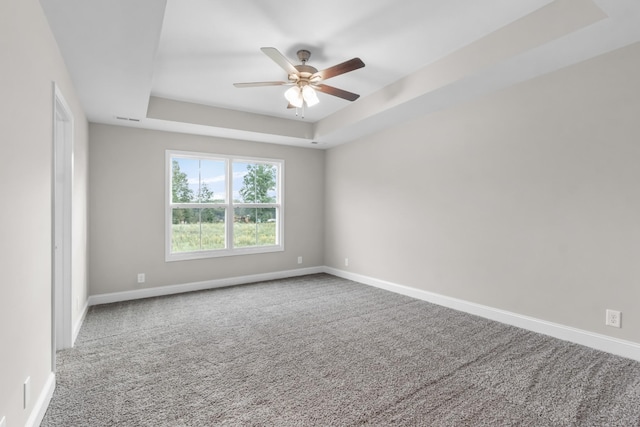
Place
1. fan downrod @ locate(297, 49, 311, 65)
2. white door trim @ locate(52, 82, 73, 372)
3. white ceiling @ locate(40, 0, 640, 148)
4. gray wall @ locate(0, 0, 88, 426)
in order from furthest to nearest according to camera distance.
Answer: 1. fan downrod @ locate(297, 49, 311, 65)
2. white door trim @ locate(52, 82, 73, 372)
3. white ceiling @ locate(40, 0, 640, 148)
4. gray wall @ locate(0, 0, 88, 426)

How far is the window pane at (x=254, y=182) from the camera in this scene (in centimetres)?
540

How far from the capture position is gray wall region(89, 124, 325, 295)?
14.0 feet

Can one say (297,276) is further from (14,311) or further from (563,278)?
(14,311)

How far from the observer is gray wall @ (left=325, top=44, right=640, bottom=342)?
2.71 m

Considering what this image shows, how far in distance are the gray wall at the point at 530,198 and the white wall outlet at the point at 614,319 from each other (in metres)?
0.03

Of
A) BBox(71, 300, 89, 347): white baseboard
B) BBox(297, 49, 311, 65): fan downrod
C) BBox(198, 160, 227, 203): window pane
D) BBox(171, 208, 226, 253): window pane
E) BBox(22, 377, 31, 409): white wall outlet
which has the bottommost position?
BBox(71, 300, 89, 347): white baseboard

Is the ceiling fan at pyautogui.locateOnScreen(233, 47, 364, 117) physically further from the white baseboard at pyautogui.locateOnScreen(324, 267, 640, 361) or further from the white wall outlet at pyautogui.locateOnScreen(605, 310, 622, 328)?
the white wall outlet at pyautogui.locateOnScreen(605, 310, 622, 328)

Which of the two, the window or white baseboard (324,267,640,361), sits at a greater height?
the window

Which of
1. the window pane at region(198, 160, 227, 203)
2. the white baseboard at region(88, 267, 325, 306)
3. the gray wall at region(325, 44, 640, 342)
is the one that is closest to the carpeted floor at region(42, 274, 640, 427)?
the gray wall at region(325, 44, 640, 342)

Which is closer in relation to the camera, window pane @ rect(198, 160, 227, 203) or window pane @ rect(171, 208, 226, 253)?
window pane @ rect(171, 208, 226, 253)

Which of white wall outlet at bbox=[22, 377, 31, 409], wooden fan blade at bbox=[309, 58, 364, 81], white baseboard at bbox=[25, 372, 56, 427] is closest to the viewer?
white wall outlet at bbox=[22, 377, 31, 409]

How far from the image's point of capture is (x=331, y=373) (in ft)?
8.00

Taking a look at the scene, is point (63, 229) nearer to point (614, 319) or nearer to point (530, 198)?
point (530, 198)

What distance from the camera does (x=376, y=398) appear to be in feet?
6.93
